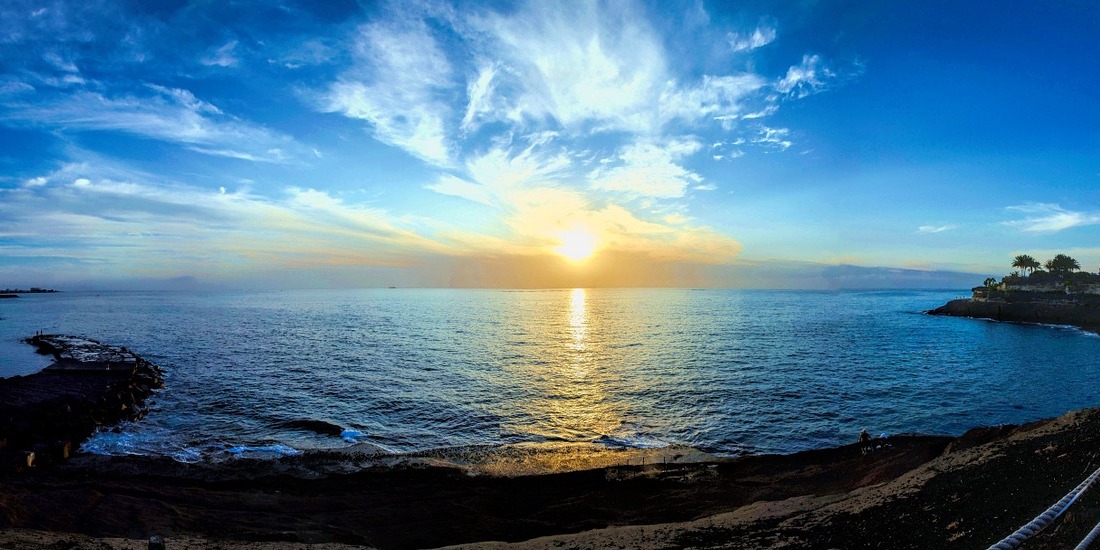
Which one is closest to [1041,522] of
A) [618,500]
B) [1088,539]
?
[1088,539]

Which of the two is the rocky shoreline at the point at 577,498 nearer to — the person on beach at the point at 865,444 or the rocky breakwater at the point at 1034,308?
the person on beach at the point at 865,444

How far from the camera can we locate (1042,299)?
4365 inches

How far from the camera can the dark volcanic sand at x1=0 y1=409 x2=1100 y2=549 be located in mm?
13234

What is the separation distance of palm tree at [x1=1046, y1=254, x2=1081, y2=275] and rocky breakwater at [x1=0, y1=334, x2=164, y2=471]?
22732 cm

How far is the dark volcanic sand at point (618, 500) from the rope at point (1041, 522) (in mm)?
225

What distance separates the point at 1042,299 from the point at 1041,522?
146 m

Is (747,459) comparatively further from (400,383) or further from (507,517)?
(400,383)

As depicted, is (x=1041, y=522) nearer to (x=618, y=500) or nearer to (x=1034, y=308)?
(x=618, y=500)

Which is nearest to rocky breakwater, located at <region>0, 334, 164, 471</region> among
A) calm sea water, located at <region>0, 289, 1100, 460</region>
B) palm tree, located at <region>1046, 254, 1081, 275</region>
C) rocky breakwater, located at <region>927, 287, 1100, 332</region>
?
calm sea water, located at <region>0, 289, 1100, 460</region>

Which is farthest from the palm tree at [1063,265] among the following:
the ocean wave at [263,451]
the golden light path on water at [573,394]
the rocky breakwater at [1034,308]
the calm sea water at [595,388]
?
the ocean wave at [263,451]

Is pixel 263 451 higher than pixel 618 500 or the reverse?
the reverse

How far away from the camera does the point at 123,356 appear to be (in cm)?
5678

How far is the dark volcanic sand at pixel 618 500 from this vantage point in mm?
13234

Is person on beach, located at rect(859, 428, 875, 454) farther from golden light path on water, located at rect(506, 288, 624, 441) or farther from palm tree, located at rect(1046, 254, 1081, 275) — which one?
palm tree, located at rect(1046, 254, 1081, 275)
